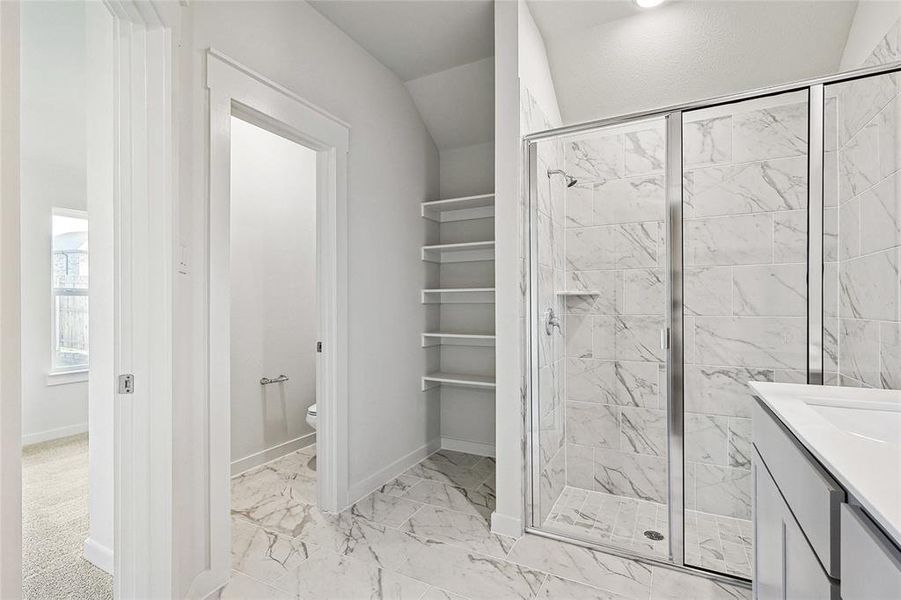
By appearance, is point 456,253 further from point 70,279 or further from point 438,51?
point 70,279

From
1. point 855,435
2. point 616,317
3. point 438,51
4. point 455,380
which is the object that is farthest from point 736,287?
point 438,51

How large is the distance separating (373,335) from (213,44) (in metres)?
1.59

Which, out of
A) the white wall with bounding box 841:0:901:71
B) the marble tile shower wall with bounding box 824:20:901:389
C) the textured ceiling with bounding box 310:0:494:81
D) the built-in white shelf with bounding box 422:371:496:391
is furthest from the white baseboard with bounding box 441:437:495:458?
the white wall with bounding box 841:0:901:71

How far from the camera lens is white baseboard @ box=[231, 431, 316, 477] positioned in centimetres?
291

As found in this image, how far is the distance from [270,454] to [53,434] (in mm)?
1379

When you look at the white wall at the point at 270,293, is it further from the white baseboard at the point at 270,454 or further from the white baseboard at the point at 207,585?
the white baseboard at the point at 207,585

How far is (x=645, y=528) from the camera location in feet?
7.14

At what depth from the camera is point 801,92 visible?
1677 mm

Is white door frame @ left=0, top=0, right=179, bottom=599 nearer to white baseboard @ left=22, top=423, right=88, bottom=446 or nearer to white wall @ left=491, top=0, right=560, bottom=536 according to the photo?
white baseboard @ left=22, top=423, right=88, bottom=446

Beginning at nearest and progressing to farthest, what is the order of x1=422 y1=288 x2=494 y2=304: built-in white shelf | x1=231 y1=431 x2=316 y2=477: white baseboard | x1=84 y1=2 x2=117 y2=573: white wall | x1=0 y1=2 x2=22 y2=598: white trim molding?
x1=0 y1=2 x2=22 y2=598: white trim molding < x1=84 y1=2 x2=117 y2=573: white wall < x1=231 y1=431 x2=316 y2=477: white baseboard < x1=422 y1=288 x2=494 y2=304: built-in white shelf

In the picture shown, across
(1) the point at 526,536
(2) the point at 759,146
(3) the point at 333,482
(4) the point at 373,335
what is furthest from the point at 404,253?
(2) the point at 759,146

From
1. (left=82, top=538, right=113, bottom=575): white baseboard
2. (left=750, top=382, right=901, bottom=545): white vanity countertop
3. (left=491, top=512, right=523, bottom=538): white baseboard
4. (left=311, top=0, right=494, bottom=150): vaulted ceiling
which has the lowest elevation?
(left=491, top=512, right=523, bottom=538): white baseboard

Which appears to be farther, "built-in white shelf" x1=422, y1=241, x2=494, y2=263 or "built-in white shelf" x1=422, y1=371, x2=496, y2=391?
"built-in white shelf" x1=422, y1=241, x2=494, y2=263

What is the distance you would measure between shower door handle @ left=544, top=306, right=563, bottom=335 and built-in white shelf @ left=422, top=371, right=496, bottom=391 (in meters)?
0.69
